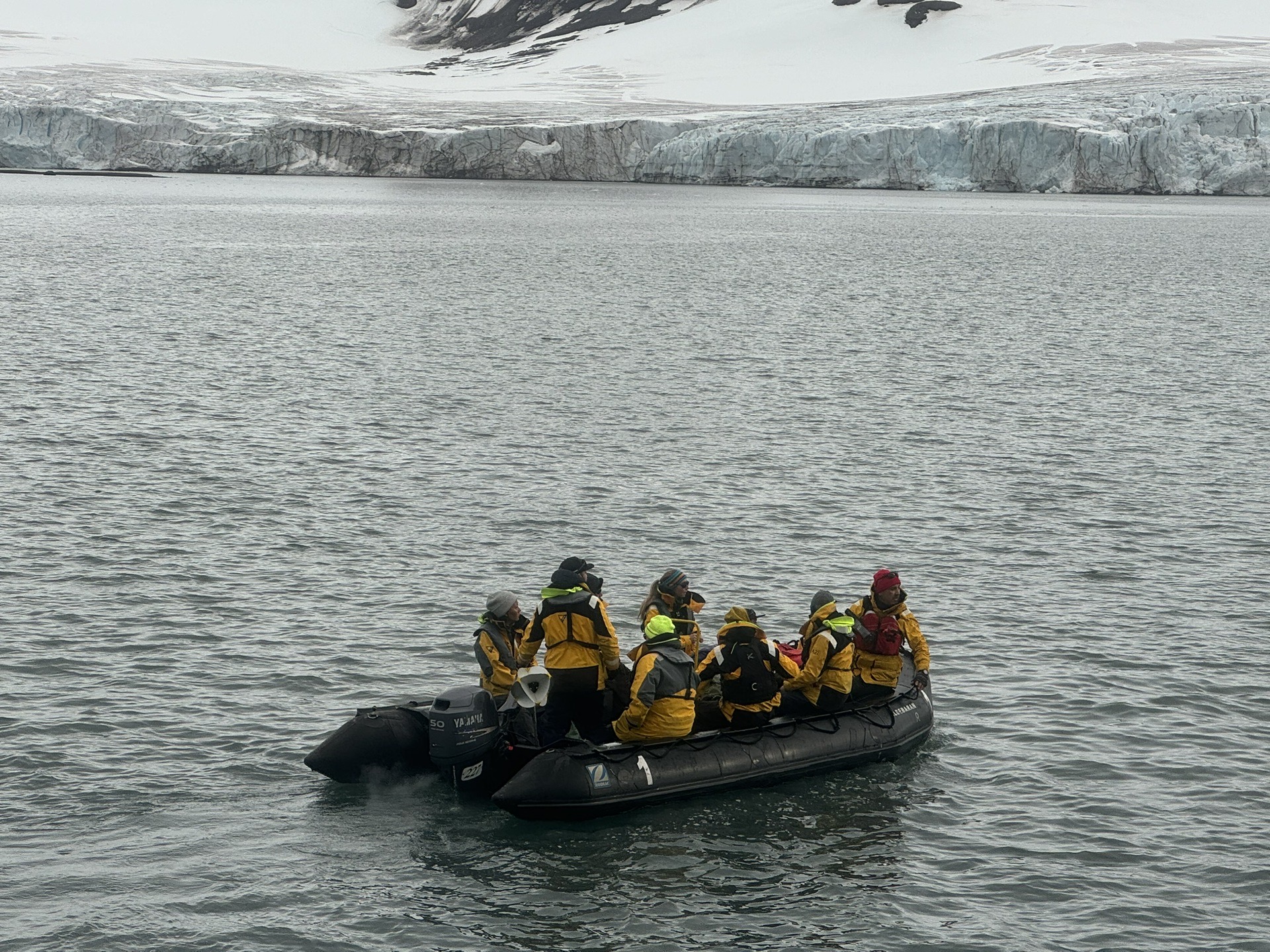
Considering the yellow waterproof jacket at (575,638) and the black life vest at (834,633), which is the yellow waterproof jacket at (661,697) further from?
the black life vest at (834,633)

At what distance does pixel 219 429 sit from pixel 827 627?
56.5 ft

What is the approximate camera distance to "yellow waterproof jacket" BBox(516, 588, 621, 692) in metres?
13.2

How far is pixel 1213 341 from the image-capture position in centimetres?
4197

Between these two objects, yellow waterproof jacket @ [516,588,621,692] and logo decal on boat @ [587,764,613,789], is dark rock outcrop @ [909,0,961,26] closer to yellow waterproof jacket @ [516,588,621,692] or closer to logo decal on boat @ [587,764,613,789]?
yellow waterproof jacket @ [516,588,621,692]

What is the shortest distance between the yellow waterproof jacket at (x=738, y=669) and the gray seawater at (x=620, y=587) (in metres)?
0.92

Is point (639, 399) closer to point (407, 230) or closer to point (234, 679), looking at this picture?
point (234, 679)

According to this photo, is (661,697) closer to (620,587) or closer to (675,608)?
(675,608)

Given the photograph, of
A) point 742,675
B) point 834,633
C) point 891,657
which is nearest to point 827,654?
point 834,633

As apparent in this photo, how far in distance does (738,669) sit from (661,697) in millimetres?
945

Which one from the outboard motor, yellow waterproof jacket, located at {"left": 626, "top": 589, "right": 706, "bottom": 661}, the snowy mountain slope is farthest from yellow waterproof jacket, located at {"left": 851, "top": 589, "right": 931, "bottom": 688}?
the snowy mountain slope

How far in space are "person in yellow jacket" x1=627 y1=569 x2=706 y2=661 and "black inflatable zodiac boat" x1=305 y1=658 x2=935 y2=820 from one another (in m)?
0.92

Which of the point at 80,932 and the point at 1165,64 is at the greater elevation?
the point at 1165,64

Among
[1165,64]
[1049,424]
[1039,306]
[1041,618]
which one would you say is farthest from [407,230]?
[1165,64]

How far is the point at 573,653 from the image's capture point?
13.2m
